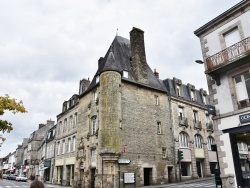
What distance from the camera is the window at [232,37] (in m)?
11.1

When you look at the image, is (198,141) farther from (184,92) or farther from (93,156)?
(93,156)

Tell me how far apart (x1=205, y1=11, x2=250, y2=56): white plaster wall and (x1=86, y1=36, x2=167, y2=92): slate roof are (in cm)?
898

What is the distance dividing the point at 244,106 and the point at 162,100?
13.0 metres

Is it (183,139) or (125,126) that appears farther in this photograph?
(183,139)

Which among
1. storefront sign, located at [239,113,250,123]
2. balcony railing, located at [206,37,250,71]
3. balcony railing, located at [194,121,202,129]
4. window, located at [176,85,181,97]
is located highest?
window, located at [176,85,181,97]

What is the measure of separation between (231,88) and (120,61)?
12906 mm

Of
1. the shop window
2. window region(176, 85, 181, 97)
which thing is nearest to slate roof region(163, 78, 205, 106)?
window region(176, 85, 181, 97)

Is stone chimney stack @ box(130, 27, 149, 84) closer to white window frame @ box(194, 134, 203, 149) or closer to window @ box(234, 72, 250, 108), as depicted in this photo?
white window frame @ box(194, 134, 203, 149)

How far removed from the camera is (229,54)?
34.9 ft

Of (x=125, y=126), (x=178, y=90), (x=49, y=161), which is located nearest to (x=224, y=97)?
(x=125, y=126)

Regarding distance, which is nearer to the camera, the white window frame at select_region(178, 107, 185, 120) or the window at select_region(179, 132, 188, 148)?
the window at select_region(179, 132, 188, 148)

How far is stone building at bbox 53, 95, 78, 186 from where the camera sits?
24578mm

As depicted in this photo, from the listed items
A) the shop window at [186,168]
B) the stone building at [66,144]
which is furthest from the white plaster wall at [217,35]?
the stone building at [66,144]

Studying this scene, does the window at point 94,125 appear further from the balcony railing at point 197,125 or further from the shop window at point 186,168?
the balcony railing at point 197,125
